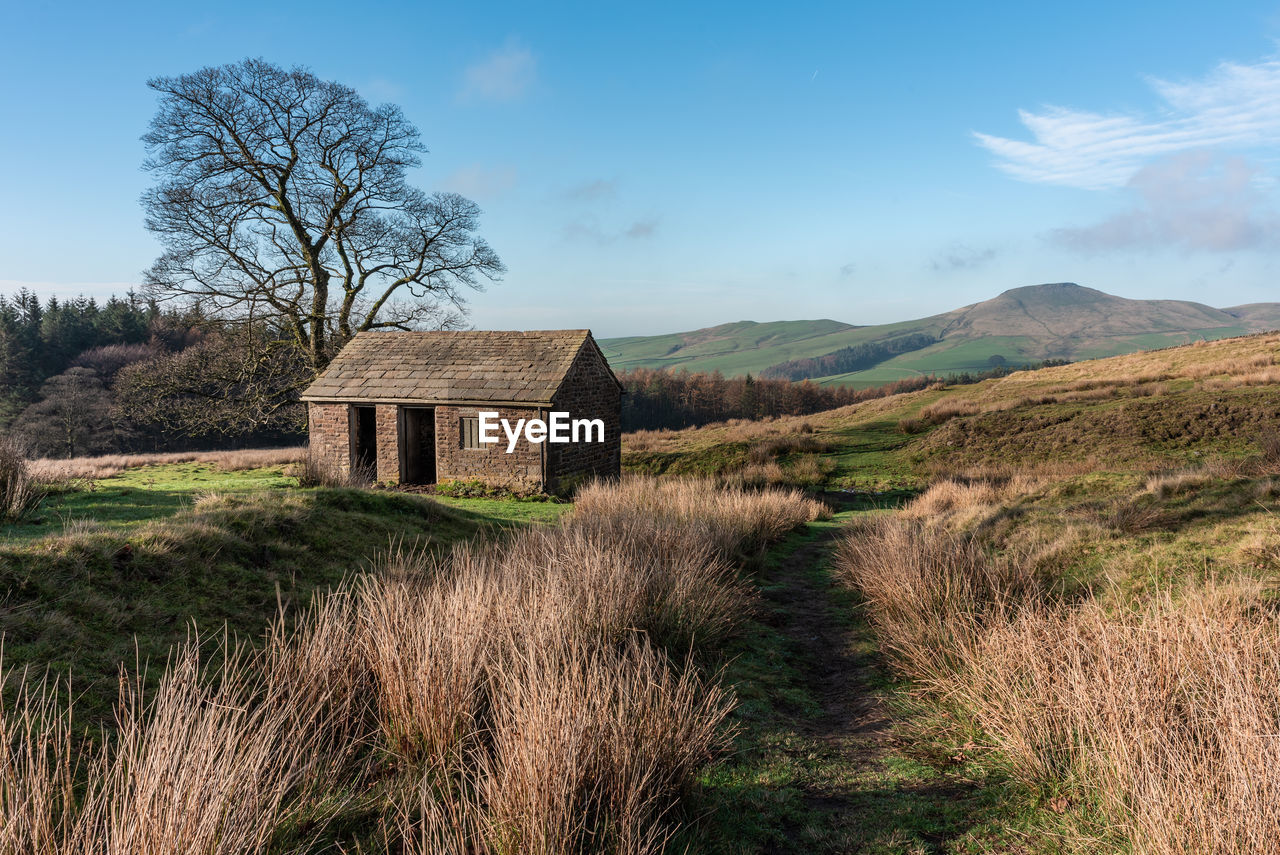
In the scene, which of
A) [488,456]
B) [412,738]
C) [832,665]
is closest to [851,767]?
[832,665]

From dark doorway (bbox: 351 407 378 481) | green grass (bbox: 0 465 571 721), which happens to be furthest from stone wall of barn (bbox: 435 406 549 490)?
green grass (bbox: 0 465 571 721)

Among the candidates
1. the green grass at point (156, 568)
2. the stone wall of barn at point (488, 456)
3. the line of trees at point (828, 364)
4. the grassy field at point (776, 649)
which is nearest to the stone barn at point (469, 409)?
the stone wall of barn at point (488, 456)

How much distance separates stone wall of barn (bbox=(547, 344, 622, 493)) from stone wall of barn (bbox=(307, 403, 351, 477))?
6.63 meters

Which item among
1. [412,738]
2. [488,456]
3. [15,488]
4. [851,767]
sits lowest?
[851,767]

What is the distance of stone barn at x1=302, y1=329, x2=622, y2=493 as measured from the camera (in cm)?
1936

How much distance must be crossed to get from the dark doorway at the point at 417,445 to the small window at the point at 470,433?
198 cm

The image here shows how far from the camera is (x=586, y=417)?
21328mm

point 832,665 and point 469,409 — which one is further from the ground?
point 469,409

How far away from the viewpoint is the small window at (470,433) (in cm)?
1978

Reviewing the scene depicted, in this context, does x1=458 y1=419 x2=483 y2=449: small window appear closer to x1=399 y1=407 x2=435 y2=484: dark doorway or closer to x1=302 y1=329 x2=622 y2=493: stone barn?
x1=302 y1=329 x2=622 y2=493: stone barn

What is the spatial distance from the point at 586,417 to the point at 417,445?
5.32 m

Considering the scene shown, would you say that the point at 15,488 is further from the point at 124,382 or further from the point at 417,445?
the point at 124,382

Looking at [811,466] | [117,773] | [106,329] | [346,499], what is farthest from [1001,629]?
[106,329]

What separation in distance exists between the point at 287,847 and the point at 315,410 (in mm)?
20010
